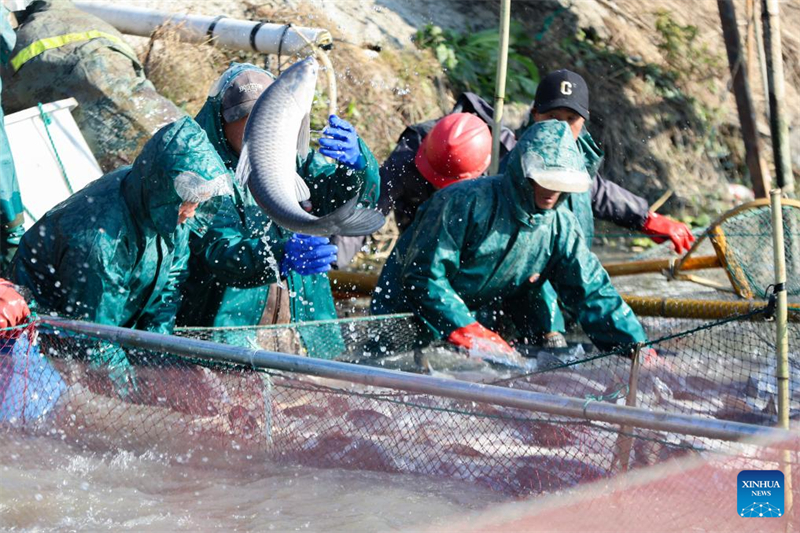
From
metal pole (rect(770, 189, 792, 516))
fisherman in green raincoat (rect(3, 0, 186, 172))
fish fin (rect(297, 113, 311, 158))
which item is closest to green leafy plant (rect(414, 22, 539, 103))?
fisherman in green raincoat (rect(3, 0, 186, 172))

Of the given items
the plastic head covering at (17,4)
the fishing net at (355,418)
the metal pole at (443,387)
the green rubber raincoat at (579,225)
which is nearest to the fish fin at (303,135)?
the fishing net at (355,418)

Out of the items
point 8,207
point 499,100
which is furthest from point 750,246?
point 8,207

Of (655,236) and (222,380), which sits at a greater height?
(222,380)

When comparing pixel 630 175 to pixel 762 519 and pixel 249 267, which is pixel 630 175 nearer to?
pixel 249 267

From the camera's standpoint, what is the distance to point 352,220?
4.07 meters

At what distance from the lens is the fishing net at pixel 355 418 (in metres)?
3.50

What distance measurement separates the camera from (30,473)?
411 cm

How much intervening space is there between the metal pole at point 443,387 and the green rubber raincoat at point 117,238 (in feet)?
0.63

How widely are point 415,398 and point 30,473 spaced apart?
4.96 feet

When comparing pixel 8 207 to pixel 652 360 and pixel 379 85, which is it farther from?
pixel 379 85

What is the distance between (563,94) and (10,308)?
3669 millimetres

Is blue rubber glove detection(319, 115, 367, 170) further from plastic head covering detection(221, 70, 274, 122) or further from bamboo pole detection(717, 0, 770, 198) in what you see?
bamboo pole detection(717, 0, 770, 198)

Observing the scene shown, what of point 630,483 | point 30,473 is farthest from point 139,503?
point 630,483

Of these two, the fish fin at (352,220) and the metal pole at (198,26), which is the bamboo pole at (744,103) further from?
the fish fin at (352,220)
